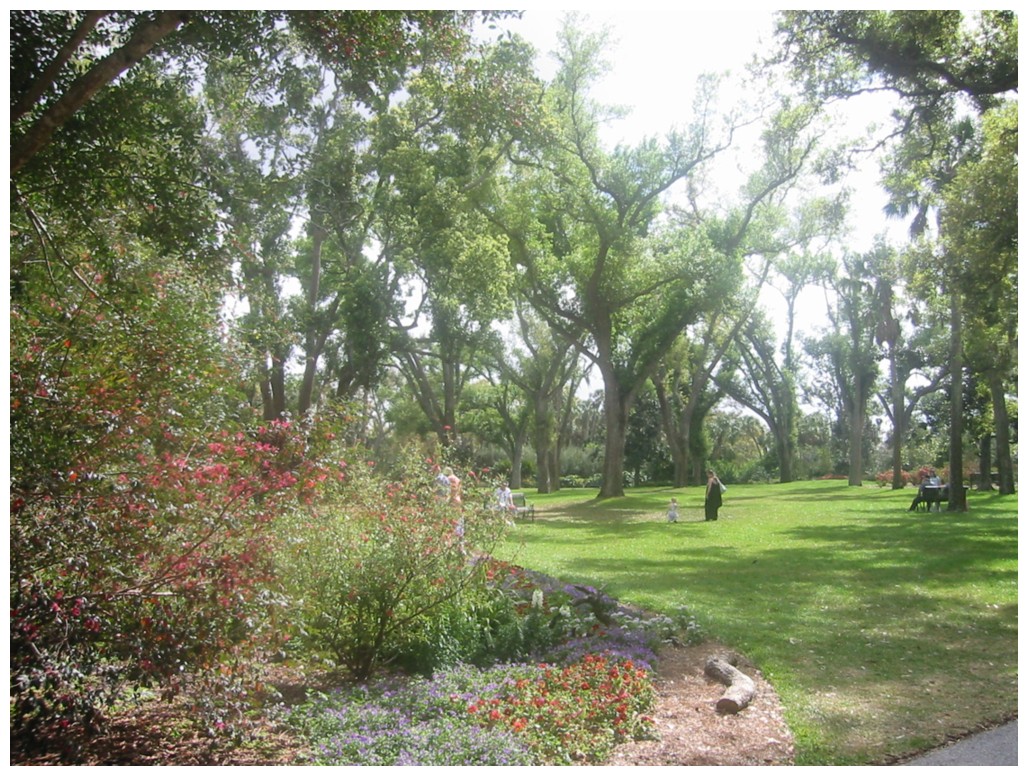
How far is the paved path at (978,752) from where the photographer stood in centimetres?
372

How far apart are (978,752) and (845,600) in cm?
386

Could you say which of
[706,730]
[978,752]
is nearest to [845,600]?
[978,752]

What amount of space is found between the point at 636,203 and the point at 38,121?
59.6ft

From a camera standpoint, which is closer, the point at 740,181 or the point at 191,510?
the point at 191,510

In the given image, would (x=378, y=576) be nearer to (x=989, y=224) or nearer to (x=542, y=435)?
(x=989, y=224)

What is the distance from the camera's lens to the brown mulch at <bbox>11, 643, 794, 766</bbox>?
3812 millimetres

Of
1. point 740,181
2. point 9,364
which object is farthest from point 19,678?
point 740,181

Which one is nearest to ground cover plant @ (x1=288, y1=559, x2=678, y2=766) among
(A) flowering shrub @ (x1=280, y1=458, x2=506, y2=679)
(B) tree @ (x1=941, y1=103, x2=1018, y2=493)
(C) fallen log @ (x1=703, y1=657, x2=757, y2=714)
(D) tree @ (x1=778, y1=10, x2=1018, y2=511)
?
(A) flowering shrub @ (x1=280, y1=458, x2=506, y2=679)

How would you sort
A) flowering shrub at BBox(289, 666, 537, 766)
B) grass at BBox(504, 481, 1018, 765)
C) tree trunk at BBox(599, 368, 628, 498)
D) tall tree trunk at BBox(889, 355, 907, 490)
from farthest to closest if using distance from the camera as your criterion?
tall tree trunk at BBox(889, 355, 907, 490) → tree trunk at BBox(599, 368, 628, 498) → grass at BBox(504, 481, 1018, 765) → flowering shrub at BBox(289, 666, 537, 766)

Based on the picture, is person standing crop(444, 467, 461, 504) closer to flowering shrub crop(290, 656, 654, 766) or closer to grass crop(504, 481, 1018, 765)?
grass crop(504, 481, 1018, 765)

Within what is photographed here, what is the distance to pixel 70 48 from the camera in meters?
5.04

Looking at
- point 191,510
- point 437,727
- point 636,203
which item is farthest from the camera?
point 636,203

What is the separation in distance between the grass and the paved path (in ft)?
0.27
